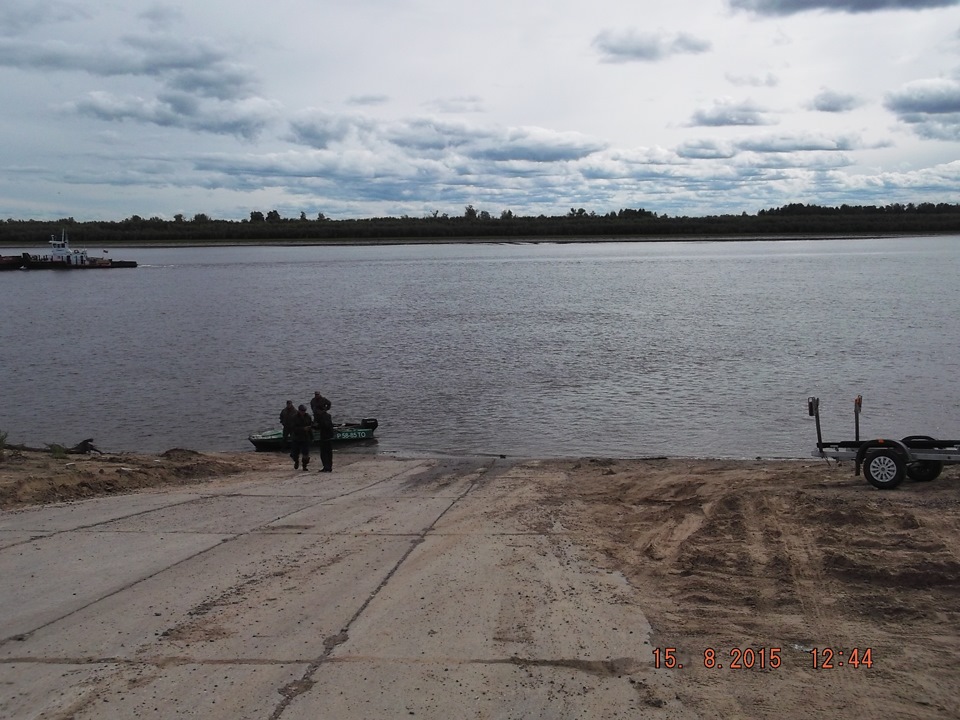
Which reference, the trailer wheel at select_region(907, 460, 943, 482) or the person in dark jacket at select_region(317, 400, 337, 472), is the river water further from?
the trailer wheel at select_region(907, 460, 943, 482)

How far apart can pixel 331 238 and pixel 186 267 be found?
4184 cm

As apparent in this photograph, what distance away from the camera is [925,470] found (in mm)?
11711

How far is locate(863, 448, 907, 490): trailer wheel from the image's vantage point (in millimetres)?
11234

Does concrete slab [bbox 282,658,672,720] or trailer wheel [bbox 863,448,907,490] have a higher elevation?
trailer wheel [bbox 863,448,907,490]

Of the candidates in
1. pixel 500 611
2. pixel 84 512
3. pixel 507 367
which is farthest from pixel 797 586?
pixel 507 367

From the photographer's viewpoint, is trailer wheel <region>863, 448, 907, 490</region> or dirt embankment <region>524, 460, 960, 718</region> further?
trailer wheel <region>863, 448, 907, 490</region>

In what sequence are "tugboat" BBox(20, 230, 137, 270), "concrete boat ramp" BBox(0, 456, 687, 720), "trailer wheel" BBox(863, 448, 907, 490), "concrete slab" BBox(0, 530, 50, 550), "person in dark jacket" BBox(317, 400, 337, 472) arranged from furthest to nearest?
"tugboat" BBox(20, 230, 137, 270), "person in dark jacket" BBox(317, 400, 337, 472), "trailer wheel" BBox(863, 448, 907, 490), "concrete slab" BBox(0, 530, 50, 550), "concrete boat ramp" BBox(0, 456, 687, 720)

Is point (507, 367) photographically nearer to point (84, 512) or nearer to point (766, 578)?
point (84, 512)

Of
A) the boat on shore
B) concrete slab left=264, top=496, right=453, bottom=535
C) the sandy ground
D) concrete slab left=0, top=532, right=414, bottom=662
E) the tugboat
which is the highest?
the tugboat

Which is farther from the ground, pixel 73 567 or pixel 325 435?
pixel 73 567
